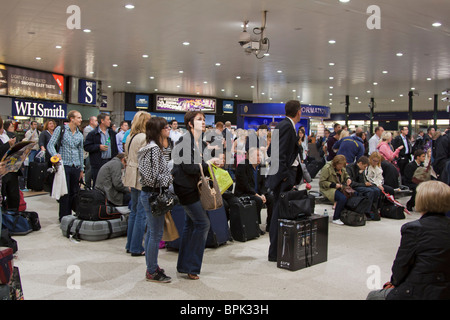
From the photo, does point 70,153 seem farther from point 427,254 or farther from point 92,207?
point 427,254

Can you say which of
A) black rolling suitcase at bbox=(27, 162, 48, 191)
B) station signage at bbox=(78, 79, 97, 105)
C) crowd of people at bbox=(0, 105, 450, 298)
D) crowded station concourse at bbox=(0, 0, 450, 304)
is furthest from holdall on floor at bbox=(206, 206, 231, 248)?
station signage at bbox=(78, 79, 97, 105)

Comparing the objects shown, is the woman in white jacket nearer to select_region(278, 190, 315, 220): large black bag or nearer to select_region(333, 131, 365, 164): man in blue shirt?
select_region(333, 131, 365, 164): man in blue shirt

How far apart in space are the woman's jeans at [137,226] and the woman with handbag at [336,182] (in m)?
3.60

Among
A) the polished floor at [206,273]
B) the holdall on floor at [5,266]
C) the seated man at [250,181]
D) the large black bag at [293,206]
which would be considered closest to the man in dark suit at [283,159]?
the large black bag at [293,206]

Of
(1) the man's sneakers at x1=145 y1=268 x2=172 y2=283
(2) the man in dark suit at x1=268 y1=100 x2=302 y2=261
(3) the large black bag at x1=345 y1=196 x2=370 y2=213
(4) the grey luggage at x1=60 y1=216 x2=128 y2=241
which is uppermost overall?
(2) the man in dark suit at x1=268 y1=100 x2=302 y2=261

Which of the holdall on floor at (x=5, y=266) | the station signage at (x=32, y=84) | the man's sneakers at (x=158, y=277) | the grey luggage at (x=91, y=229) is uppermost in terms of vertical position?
the station signage at (x=32, y=84)

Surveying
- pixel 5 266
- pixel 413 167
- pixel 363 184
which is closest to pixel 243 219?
pixel 363 184

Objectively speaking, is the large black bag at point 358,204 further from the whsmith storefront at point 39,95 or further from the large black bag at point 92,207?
the whsmith storefront at point 39,95

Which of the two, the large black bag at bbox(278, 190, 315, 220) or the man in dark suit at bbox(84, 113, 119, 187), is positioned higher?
the man in dark suit at bbox(84, 113, 119, 187)

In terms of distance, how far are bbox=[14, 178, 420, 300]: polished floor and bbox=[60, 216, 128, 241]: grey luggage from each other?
10 centimetres

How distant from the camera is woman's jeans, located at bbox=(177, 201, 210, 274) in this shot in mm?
3896

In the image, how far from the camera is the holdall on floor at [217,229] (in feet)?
16.7

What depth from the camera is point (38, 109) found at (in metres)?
15.9
